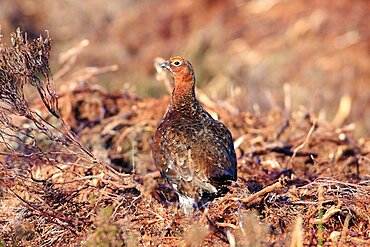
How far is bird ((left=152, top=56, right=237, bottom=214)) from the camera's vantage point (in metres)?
4.25

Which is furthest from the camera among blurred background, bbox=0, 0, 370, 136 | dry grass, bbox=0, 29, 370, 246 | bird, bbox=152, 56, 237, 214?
blurred background, bbox=0, 0, 370, 136

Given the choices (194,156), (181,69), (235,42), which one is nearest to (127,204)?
(194,156)

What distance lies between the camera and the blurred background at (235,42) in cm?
1213

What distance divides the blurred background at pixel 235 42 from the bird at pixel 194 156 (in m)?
5.22

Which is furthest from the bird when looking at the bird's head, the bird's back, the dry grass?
the bird's head

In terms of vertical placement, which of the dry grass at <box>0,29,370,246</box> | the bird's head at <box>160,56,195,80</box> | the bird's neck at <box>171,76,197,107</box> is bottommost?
the dry grass at <box>0,29,370,246</box>

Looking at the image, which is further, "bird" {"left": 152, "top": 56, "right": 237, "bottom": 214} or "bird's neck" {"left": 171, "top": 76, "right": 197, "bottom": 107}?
"bird's neck" {"left": 171, "top": 76, "right": 197, "bottom": 107}

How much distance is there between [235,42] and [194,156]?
11.3 meters

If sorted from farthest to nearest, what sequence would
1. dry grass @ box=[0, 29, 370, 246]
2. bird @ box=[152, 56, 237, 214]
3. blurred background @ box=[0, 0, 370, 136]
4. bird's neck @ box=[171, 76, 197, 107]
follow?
blurred background @ box=[0, 0, 370, 136], bird's neck @ box=[171, 76, 197, 107], bird @ box=[152, 56, 237, 214], dry grass @ box=[0, 29, 370, 246]

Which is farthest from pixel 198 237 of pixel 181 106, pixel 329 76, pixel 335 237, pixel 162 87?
pixel 329 76

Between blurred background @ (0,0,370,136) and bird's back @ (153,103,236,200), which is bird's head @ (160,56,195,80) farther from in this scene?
blurred background @ (0,0,370,136)

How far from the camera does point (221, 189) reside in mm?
4281

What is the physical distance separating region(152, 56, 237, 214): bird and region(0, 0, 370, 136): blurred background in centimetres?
522

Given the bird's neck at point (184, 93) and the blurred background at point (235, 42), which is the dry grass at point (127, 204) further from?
the blurred background at point (235, 42)
